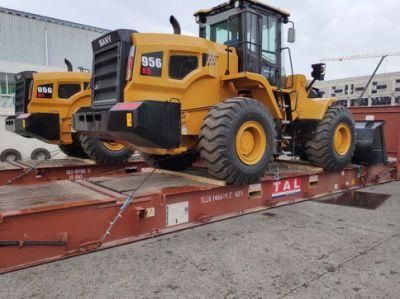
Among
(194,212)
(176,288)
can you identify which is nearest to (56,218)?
(176,288)

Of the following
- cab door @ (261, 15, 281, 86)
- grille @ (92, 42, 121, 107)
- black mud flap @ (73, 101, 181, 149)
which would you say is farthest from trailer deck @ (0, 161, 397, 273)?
cab door @ (261, 15, 281, 86)

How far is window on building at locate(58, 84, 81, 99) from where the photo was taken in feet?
28.0

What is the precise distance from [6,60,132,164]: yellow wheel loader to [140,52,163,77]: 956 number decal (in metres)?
3.47

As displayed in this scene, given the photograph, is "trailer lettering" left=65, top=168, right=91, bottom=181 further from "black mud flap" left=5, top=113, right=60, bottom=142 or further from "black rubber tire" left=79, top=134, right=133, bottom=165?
"black mud flap" left=5, top=113, right=60, bottom=142

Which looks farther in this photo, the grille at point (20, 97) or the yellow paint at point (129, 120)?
the grille at point (20, 97)

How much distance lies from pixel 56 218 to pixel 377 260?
10.8 ft

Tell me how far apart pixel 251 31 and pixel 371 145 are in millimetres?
3839

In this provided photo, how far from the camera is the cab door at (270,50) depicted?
6199mm

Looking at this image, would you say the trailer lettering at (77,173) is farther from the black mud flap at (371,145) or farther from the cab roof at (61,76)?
the black mud flap at (371,145)

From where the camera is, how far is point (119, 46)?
459cm

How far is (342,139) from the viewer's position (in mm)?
7043

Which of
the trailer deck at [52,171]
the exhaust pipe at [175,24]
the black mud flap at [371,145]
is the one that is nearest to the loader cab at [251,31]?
the exhaust pipe at [175,24]

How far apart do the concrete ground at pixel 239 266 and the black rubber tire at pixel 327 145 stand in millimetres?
1705

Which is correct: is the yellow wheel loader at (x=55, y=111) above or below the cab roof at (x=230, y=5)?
below
